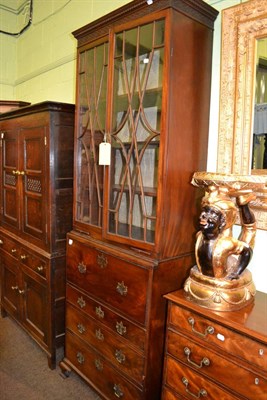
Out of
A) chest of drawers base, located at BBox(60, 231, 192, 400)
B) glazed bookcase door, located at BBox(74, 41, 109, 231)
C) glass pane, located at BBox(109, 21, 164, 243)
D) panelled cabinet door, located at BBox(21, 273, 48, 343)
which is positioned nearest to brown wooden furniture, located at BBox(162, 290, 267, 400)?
chest of drawers base, located at BBox(60, 231, 192, 400)

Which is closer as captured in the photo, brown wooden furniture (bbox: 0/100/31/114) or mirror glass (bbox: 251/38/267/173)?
mirror glass (bbox: 251/38/267/173)

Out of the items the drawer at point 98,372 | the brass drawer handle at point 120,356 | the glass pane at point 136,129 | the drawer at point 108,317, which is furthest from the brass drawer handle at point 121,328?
the glass pane at point 136,129

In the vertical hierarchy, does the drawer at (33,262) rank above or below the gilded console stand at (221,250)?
below

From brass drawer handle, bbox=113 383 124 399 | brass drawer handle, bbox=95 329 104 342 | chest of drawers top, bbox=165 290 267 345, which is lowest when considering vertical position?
brass drawer handle, bbox=113 383 124 399

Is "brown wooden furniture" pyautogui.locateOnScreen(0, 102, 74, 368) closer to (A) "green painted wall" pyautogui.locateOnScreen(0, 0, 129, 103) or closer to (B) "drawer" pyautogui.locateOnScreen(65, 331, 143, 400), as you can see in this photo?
(B) "drawer" pyautogui.locateOnScreen(65, 331, 143, 400)

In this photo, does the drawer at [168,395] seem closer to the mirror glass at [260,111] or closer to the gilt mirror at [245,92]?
the gilt mirror at [245,92]

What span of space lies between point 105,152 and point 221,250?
81cm

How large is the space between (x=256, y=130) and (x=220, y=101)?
25cm

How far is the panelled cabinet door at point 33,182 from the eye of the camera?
2135 millimetres

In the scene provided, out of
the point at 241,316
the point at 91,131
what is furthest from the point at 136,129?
the point at 241,316

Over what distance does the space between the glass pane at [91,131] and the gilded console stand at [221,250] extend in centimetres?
72

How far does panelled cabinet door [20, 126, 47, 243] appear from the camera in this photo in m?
2.13

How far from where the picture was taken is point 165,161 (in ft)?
4.73

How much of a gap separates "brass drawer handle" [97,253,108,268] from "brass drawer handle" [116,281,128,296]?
14cm
